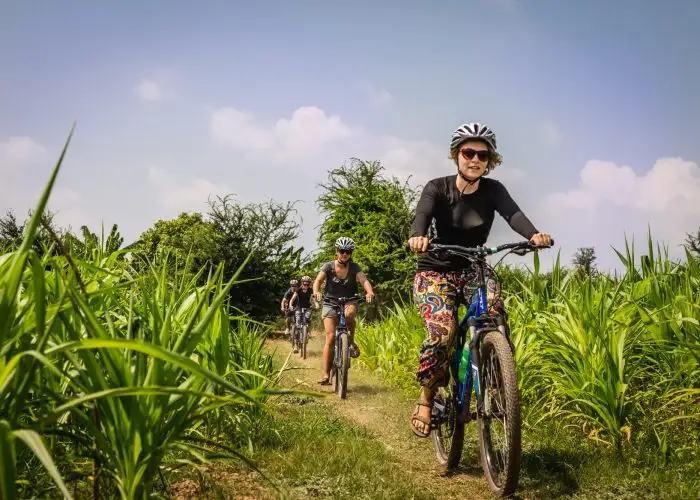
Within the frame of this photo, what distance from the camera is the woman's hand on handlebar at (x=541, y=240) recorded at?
3793 millimetres

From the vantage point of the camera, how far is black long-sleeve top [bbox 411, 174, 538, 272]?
167 inches

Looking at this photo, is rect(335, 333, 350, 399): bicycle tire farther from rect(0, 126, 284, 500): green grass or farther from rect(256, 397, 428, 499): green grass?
rect(0, 126, 284, 500): green grass

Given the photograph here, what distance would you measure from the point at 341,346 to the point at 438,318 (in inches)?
186

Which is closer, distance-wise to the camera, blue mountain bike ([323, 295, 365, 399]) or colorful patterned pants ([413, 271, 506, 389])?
colorful patterned pants ([413, 271, 506, 389])

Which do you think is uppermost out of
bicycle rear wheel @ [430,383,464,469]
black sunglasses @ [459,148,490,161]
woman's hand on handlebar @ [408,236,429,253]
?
black sunglasses @ [459,148,490,161]

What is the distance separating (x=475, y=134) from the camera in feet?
13.7

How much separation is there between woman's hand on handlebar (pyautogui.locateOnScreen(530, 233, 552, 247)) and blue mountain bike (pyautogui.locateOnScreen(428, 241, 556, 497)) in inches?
2.3

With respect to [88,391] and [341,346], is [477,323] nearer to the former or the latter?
[88,391]

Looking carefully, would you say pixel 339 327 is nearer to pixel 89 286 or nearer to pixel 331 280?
pixel 331 280

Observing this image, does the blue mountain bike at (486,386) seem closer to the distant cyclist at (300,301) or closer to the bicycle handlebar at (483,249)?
the bicycle handlebar at (483,249)

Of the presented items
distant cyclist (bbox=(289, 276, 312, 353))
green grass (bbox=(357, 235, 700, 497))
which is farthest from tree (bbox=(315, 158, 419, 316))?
green grass (bbox=(357, 235, 700, 497))

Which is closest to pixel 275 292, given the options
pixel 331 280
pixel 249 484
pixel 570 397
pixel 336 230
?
pixel 336 230

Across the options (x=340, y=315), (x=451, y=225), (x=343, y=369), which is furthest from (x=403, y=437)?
(x=340, y=315)

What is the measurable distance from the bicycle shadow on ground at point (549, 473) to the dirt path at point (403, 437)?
0.29 meters
